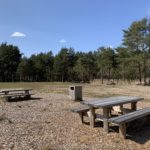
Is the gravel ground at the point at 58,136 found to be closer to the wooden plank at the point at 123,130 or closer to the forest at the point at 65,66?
the wooden plank at the point at 123,130

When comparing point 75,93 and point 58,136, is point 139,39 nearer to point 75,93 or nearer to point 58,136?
point 75,93

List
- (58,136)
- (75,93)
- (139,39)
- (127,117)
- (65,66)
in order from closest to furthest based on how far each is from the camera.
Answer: (58,136) → (127,117) → (75,93) → (139,39) → (65,66)

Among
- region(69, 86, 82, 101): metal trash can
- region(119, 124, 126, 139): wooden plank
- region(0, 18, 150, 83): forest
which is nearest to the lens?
region(119, 124, 126, 139): wooden plank

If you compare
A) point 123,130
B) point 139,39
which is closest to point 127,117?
point 123,130

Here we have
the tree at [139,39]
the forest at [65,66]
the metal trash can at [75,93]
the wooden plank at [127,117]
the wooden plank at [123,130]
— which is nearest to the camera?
the wooden plank at [127,117]

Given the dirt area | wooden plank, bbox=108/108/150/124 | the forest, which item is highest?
the forest

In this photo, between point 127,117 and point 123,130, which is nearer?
point 123,130

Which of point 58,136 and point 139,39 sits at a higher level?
point 139,39

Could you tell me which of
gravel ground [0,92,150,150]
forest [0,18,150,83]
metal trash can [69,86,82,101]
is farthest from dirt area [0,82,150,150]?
forest [0,18,150,83]

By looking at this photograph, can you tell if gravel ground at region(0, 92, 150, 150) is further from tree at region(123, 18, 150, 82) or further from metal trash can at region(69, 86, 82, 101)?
tree at region(123, 18, 150, 82)

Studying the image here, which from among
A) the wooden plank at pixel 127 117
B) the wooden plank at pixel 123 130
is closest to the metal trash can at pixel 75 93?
the wooden plank at pixel 127 117

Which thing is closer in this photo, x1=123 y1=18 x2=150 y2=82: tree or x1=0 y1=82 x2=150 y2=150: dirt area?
x1=0 y1=82 x2=150 y2=150: dirt area

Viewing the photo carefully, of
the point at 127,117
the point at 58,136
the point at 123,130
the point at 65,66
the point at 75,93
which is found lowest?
the point at 58,136

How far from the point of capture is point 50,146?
564 cm
